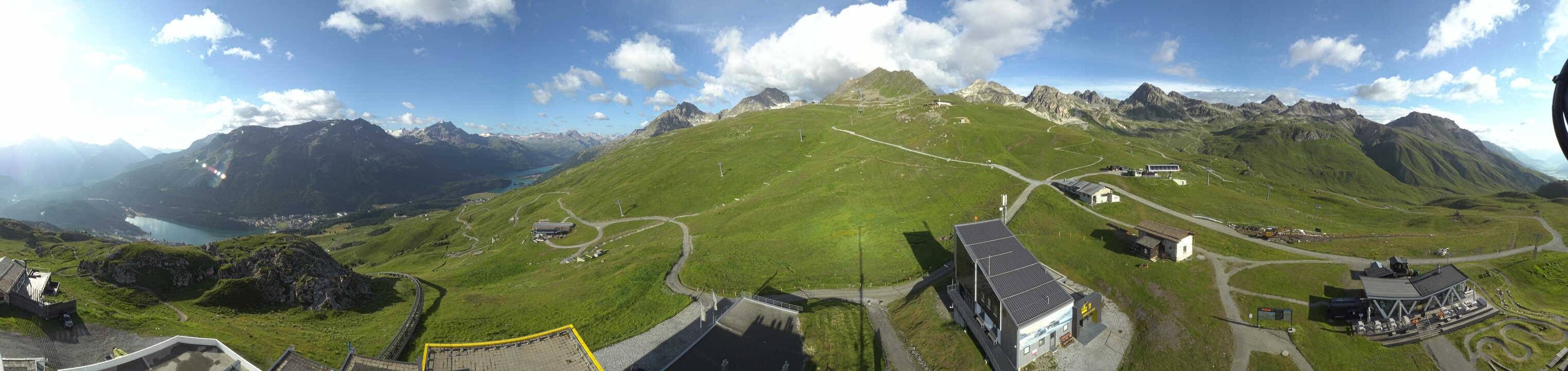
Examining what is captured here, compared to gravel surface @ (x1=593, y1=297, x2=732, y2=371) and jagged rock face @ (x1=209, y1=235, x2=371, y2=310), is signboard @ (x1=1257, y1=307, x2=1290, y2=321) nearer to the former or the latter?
gravel surface @ (x1=593, y1=297, x2=732, y2=371)

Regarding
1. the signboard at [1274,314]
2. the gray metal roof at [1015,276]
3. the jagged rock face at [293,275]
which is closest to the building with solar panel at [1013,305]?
the gray metal roof at [1015,276]

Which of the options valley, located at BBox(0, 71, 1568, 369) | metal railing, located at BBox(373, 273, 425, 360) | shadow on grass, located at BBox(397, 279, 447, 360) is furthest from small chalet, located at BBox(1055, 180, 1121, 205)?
shadow on grass, located at BBox(397, 279, 447, 360)

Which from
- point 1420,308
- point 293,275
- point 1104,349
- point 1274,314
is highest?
point 293,275

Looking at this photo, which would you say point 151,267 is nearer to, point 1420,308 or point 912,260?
point 912,260

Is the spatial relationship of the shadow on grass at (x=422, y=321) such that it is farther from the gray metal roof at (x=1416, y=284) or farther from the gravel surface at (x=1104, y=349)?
the gray metal roof at (x=1416, y=284)

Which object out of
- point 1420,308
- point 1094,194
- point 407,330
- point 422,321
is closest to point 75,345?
point 407,330
